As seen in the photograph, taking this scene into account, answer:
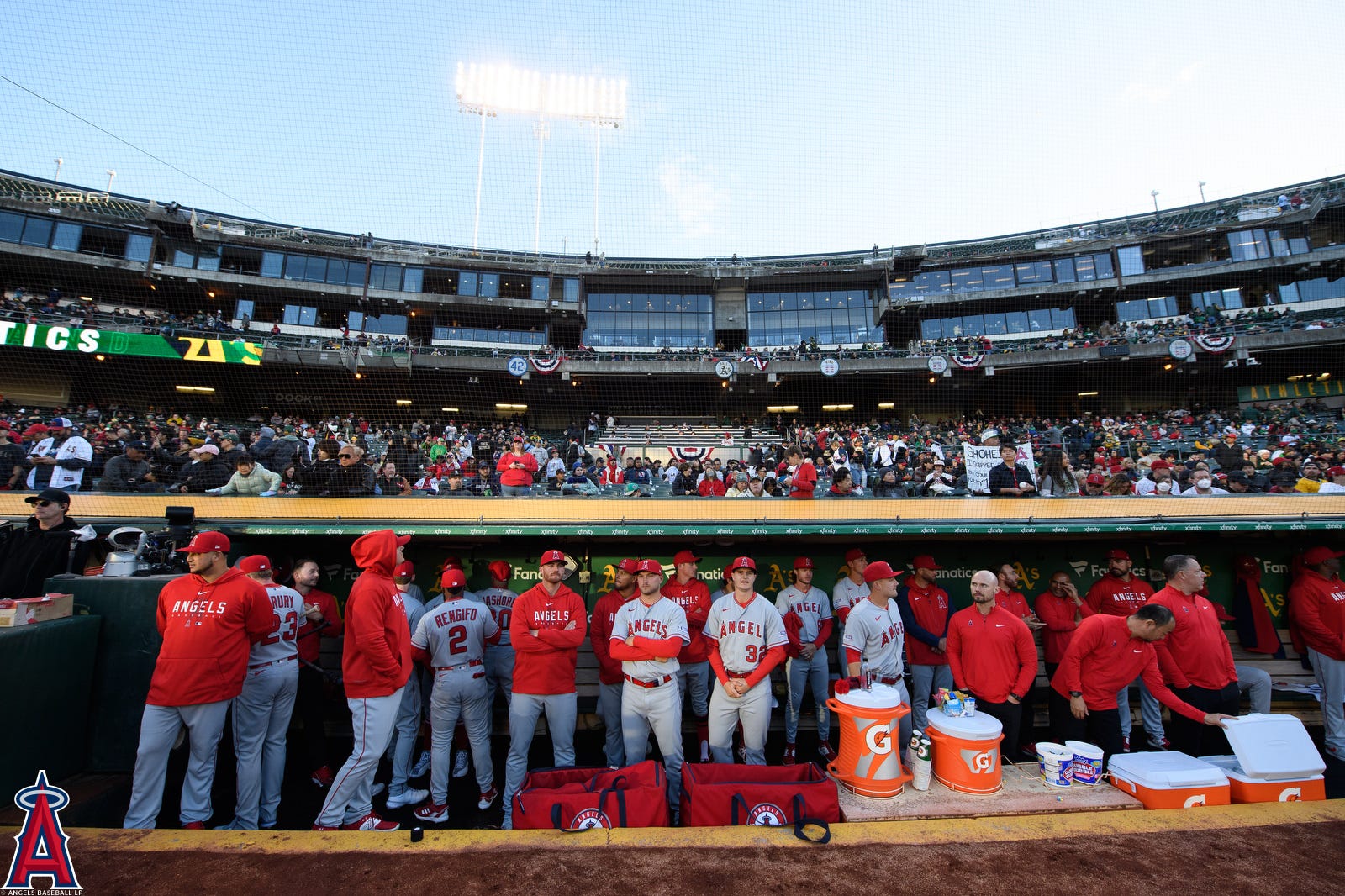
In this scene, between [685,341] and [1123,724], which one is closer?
[1123,724]

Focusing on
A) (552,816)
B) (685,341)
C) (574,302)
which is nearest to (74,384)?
(574,302)

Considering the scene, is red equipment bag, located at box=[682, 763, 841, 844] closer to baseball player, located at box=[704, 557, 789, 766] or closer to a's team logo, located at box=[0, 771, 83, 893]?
baseball player, located at box=[704, 557, 789, 766]

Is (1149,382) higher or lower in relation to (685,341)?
lower

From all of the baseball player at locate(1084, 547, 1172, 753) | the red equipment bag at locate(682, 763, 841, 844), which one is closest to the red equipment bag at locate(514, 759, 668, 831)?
the red equipment bag at locate(682, 763, 841, 844)

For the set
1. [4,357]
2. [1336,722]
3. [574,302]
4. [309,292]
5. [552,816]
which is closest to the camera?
[552,816]

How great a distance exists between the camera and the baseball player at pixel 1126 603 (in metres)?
4.73

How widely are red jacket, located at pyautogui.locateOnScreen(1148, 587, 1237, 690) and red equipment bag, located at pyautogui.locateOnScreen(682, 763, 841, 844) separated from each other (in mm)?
2989

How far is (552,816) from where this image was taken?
241 cm

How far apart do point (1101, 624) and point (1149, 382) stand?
2857 centimetres

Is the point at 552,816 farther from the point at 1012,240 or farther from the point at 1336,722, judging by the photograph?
the point at 1012,240

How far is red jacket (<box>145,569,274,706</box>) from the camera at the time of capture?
314 cm

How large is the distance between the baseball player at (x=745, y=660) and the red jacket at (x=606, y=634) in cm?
85

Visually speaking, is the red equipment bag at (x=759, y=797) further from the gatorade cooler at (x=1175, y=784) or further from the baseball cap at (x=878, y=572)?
the gatorade cooler at (x=1175, y=784)

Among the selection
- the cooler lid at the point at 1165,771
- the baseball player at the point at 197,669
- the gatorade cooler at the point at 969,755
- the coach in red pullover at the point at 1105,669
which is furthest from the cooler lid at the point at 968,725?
the baseball player at the point at 197,669
